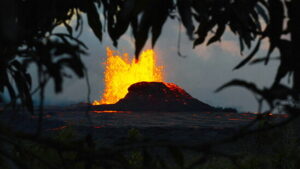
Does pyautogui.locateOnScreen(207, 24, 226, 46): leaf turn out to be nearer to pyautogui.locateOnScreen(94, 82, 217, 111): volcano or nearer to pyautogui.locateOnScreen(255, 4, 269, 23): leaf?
pyautogui.locateOnScreen(255, 4, 269, 23): leaf

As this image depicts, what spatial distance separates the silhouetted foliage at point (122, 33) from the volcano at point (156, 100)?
20.2m

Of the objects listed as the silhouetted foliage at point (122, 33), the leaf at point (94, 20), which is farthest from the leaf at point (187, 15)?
the leaf at point (94, 20)

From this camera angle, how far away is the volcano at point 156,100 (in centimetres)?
2317

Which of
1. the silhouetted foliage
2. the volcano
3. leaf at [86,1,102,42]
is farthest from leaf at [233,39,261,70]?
the volcano

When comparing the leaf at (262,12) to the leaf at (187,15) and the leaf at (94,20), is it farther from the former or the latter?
the leaf at (94,20)

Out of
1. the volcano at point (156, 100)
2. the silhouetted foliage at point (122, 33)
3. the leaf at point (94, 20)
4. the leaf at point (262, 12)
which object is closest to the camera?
the silhouetted foliage at point (122, 33)

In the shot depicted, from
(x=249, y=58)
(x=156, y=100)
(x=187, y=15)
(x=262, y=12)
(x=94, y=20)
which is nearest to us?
(x=187, y=15)

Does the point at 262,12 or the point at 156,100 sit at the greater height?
the point at 156,100

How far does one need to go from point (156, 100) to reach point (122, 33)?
70.3ft

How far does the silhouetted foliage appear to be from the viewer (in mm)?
1353

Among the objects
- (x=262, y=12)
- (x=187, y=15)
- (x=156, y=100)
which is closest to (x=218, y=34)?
(x=262, y=12)

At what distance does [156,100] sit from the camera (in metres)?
23.7

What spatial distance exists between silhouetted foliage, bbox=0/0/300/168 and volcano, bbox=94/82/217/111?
20164mm

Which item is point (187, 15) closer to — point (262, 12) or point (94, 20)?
point (262, 12)
